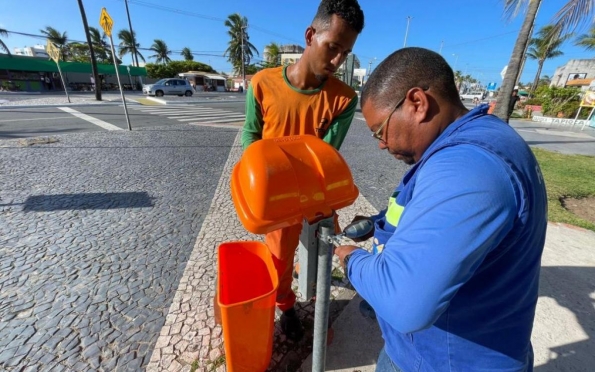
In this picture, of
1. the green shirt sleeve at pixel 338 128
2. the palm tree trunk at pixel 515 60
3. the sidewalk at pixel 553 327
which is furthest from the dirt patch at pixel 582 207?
the green shirt sleeve at pixel 338 128

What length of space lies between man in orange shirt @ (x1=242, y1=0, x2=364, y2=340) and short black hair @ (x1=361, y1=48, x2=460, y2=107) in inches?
28.5

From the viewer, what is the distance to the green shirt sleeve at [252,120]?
171 centimetres

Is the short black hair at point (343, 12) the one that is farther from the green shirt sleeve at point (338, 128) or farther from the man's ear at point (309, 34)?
the green shirt sleeve at point (338, 128)

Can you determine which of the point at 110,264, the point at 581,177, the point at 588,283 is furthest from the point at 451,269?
the point at 581,177

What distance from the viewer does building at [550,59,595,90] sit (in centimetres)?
3424

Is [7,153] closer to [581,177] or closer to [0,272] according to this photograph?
[0,272]

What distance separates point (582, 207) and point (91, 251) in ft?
21.5

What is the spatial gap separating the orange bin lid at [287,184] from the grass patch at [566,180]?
4.19m

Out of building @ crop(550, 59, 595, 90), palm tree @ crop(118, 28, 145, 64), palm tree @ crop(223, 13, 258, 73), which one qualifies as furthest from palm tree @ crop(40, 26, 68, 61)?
building @ crop(550, 59, 595, 90)

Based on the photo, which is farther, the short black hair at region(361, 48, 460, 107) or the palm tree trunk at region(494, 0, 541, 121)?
the palm tree trunk at region(494, 0, 541, 121)

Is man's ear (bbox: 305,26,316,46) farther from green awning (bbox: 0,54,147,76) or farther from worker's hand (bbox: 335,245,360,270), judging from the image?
green awning (bbox: 0,54,147,76)

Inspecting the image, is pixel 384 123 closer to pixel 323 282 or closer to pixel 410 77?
pixel 410 77

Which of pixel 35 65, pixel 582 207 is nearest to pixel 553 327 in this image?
pixel 582 207

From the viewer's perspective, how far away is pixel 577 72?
3641 centimetres
